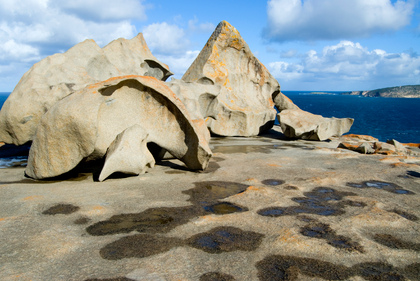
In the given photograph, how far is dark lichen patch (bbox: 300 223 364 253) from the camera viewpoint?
11.3 feet

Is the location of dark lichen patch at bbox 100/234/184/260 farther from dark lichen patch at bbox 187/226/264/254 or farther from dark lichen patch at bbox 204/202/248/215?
dark lichen patch at bbox 204/202/248/215

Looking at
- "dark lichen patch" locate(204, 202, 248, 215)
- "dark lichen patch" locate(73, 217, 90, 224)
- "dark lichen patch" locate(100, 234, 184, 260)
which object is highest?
"dark lichen patch" locate(73, 217, 90, 224)

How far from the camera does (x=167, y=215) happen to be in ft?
14.3

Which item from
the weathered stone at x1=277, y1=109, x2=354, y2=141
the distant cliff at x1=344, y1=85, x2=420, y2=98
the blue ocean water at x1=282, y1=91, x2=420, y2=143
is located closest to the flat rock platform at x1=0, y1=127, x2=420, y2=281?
the weathered stone at x1=277, y1=109, x2=354, y2=141

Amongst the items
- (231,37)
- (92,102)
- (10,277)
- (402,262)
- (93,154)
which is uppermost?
(231,37)

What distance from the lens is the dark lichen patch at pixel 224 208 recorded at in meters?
4.49

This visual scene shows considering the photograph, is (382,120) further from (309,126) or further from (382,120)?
(309,126)

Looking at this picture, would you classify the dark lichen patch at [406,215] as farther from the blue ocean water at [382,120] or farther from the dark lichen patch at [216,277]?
the blue ocean water at [382,120]

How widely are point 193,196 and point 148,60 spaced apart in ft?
25.5

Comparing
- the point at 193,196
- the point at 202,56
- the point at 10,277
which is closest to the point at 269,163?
the point at 193,196

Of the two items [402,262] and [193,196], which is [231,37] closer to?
[193,196]

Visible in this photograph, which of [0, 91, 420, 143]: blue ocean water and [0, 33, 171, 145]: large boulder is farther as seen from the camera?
[0, 91, 420, 143]: blue ocean water

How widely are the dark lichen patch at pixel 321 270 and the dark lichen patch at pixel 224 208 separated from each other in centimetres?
134

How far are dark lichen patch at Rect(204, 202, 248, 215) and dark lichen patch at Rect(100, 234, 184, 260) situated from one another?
3.24 ft
